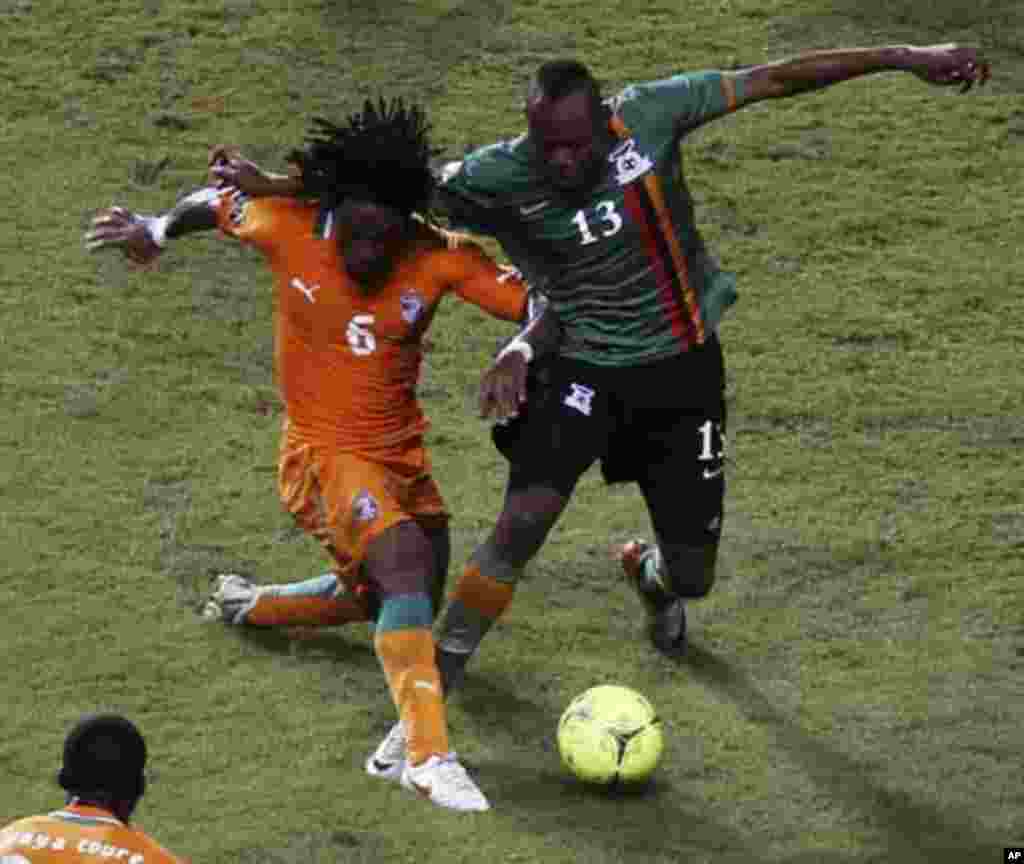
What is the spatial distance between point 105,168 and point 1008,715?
7.29 meters

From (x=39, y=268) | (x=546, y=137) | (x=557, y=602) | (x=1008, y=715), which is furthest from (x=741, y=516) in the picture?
(x=39, y=268)

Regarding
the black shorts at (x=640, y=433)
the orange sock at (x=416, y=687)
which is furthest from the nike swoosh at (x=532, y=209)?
the orange sock at (x=416, y=687)

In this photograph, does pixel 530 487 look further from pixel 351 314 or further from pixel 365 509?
pixel 351 314

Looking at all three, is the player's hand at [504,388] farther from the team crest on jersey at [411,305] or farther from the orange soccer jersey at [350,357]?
the team crest on jersey at [411,305]

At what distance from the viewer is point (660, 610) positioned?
1296cm

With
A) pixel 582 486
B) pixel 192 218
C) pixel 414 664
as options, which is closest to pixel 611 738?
pixel 414 664

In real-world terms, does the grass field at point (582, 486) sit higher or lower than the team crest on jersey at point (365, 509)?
lower

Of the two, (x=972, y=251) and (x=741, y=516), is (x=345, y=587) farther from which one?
(x=972, y=251)

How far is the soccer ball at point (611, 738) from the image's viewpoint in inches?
457

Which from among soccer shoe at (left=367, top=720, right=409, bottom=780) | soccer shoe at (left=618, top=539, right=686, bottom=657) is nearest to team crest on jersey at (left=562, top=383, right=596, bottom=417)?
soccer shoe at (left=618, top=539, right=686, bottom=657)

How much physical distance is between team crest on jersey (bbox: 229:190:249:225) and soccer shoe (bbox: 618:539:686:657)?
228 cm

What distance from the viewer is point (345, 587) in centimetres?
1262

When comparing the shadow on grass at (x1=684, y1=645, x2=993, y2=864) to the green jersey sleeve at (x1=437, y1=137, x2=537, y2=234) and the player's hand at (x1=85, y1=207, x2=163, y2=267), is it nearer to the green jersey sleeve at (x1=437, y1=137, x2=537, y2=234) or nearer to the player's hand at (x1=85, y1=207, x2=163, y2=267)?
the green jersey sleeve at (x1=437, y1=137, x2=537, y2=234)

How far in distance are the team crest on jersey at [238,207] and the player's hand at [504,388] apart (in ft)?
4.30
